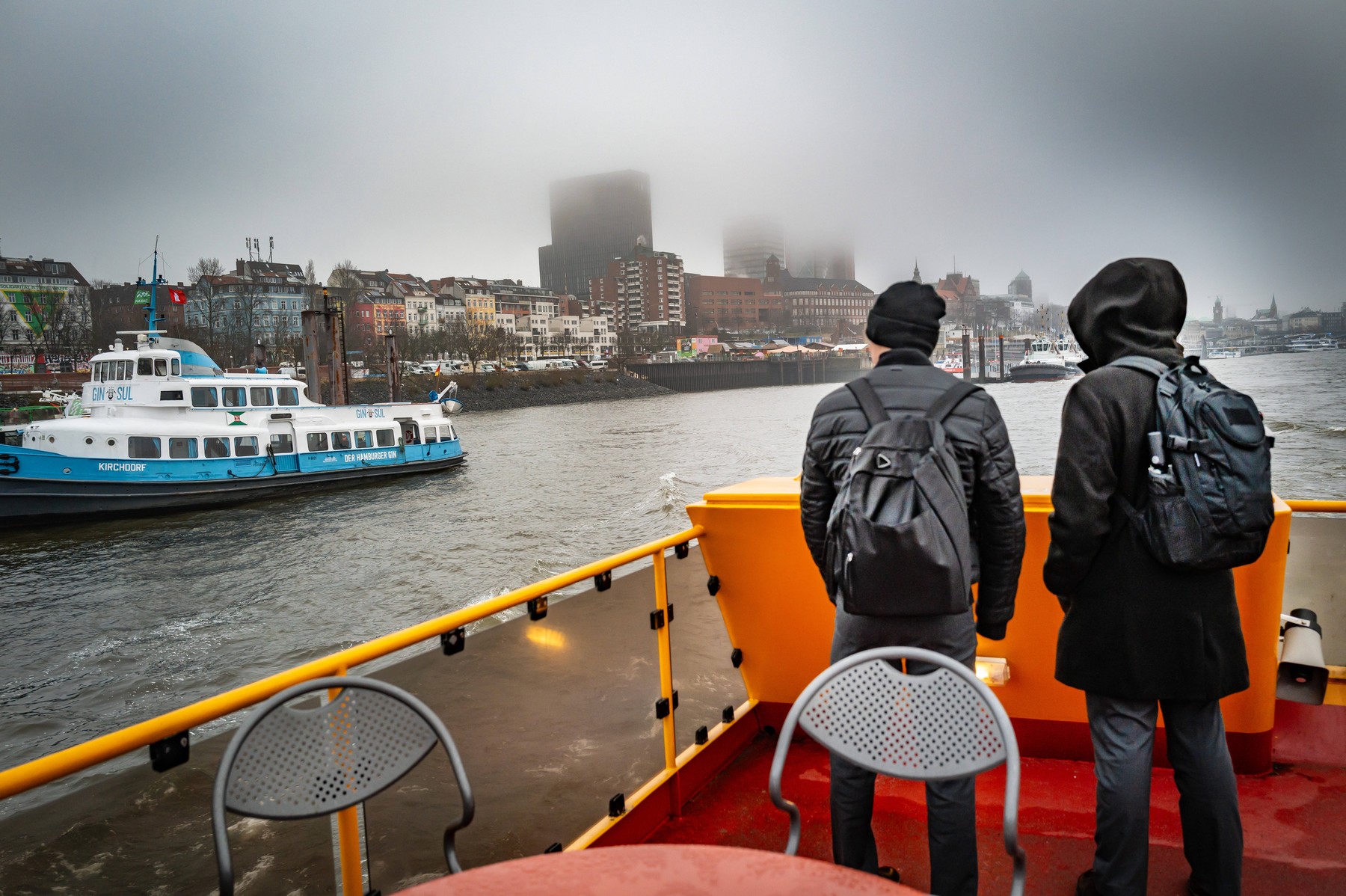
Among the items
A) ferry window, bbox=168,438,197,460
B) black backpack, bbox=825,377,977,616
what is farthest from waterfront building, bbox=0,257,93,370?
black backpack, bbox=825,377,977,616

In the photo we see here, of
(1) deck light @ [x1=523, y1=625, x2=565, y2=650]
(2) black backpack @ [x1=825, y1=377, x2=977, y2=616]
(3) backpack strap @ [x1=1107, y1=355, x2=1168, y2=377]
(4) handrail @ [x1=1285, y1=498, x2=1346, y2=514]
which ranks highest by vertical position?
(3) backpack strap @ [x1=1107, y1=355, x2=1168, y2=377]

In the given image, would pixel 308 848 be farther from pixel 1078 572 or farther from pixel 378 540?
pixel 378 540

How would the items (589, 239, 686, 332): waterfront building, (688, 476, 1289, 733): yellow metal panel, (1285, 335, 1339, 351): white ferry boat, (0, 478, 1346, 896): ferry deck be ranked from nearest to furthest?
1. (0, 478, 1346, 896): ferry deck
2. (688, 476, 1289, 733): yellow metal panel
3. (1285, 335, 1339, 351): white ferry boat
4. (589, 239, 686, 332): waterfront building

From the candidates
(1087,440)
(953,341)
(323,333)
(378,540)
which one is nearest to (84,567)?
(378,540)

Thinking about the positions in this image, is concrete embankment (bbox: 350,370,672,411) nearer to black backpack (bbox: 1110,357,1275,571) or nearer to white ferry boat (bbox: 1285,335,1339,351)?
black backpack (bbox: 1110,357,1275,571)

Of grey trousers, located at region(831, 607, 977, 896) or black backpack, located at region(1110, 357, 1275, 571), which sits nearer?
black backpack, located at region(1110, 357, 1275, 571)

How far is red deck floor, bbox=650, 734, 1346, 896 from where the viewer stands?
7.70 ft

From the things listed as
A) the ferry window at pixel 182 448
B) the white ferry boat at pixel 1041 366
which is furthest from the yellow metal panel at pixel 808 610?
the white ferry boat at pixel 1041 366

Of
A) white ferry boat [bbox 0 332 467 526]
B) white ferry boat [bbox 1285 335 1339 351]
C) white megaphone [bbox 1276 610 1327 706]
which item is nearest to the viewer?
Answer: white megaphone [bbox 1276 610 1327 706]

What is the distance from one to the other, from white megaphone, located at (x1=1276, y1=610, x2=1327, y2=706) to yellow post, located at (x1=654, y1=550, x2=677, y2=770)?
2.10 metres

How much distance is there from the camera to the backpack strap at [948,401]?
1.87 m

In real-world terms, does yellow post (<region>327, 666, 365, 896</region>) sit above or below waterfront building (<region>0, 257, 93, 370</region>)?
below

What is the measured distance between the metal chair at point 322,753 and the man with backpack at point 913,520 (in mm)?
958

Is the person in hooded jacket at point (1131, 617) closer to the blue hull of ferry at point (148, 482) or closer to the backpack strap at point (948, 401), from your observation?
the backpack strap at point (948, 401)
